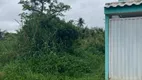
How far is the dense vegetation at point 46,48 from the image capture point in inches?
476

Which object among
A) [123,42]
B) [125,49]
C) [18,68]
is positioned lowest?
[18,68]

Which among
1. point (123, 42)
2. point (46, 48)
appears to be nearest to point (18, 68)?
point (46, 48)

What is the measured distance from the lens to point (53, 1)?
53.9ft

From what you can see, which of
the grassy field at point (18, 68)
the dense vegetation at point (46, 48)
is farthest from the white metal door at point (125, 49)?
the dense vegetation at point (46, 48)

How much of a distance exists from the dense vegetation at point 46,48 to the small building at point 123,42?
4.08 metres

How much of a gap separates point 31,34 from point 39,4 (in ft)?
8.66

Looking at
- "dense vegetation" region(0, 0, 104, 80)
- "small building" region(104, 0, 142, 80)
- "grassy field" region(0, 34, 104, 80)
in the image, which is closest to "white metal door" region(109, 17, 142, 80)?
"small building" region(104, 0, 142, 80)

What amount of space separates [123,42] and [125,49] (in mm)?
179

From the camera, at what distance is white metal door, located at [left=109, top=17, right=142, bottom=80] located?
6.88 m

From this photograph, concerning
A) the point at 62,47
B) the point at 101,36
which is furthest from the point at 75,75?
the point at 101,36

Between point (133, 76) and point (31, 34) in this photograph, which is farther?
point (31, 34)

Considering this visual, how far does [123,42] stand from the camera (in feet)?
23.0

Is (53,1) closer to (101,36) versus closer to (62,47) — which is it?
(62,47)

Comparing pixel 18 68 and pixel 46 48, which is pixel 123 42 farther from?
pixel 46 48
